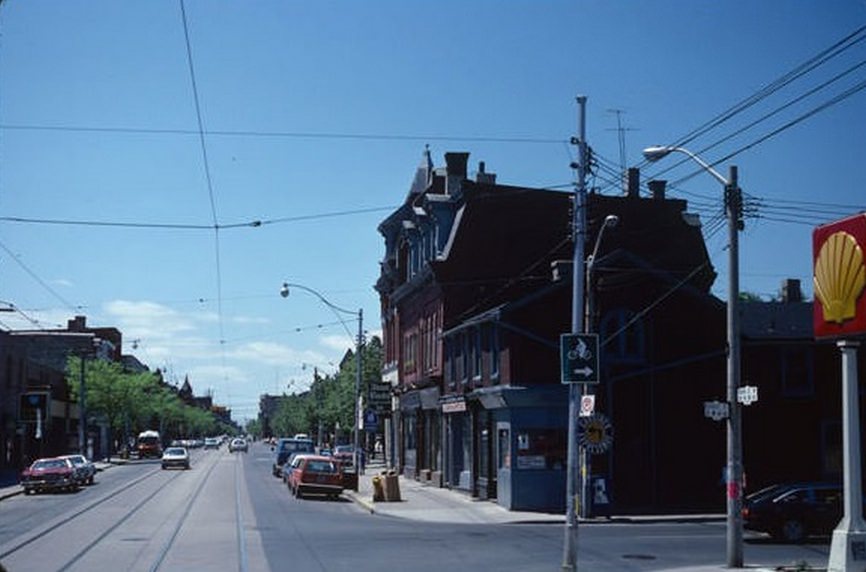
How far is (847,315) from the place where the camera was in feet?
53.0

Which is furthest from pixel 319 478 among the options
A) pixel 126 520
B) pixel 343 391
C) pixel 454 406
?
pixel 343 391

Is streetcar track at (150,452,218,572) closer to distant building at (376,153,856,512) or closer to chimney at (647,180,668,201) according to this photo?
distant building at (376,153,856,512)

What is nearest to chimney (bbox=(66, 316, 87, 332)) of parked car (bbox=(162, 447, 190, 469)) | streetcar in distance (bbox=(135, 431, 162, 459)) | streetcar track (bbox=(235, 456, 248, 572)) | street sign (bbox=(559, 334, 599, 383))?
streetcar in distance (bbox=(135, 431, 162, 459))

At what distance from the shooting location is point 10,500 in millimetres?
41125

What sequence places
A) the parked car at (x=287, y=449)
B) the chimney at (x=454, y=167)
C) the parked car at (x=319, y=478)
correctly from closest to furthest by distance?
1. the parked car at (x=319, y=478)
2. the chimney at (x=454, y=167)
3. the parked car at (x=287, y=449)

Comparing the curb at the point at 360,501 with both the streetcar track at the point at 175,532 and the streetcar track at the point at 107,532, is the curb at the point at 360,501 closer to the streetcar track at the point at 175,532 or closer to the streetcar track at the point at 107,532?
the streetcar track at the point at 175,532

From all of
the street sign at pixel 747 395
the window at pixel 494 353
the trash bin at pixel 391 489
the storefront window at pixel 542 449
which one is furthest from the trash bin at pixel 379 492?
the street sign at pixel 747 395

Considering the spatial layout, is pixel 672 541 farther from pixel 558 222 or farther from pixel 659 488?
pixel 558 222

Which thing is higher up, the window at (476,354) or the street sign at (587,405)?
the window at (476,354)

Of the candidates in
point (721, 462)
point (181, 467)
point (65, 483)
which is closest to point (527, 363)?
point (721, 462)

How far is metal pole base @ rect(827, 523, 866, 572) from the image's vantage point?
644 inches

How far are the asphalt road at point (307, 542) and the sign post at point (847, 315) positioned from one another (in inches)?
186

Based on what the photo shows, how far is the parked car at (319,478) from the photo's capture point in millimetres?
40938

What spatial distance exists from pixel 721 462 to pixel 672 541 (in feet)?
37.7
